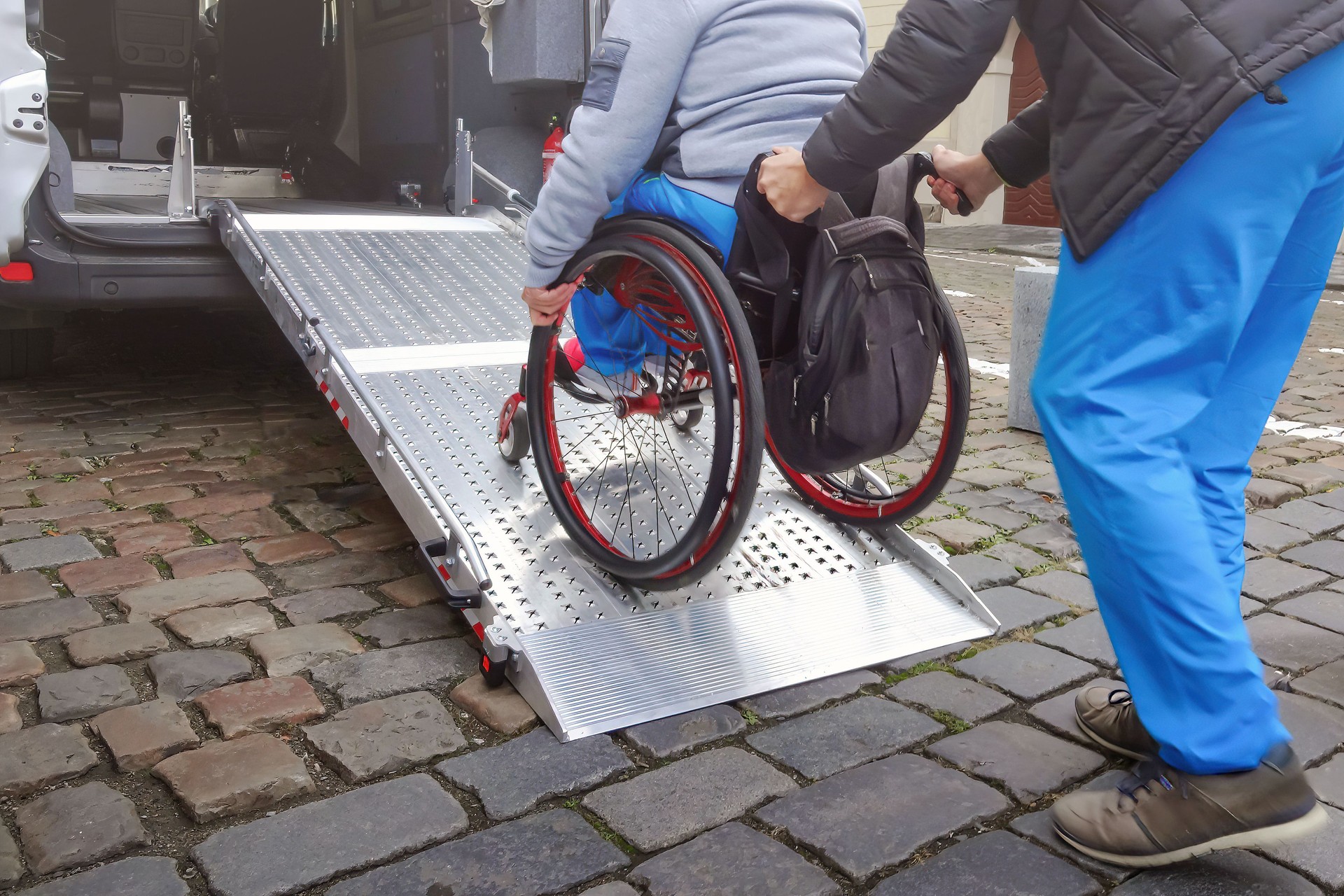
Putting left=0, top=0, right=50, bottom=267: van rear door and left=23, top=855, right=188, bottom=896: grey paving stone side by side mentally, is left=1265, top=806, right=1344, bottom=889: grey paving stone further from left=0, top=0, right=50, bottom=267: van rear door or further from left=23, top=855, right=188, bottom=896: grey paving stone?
left=0, top=0, right=50, bottom=267: van rear door

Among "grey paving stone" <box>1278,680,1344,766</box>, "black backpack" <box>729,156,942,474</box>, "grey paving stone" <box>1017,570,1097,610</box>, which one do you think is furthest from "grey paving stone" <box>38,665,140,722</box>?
"grey paving stone" <box>1278,680,1344,766</box>

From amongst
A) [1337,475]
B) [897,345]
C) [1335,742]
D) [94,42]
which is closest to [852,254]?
[897,345]

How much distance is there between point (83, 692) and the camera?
2322 mm

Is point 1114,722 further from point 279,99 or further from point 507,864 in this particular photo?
point 279,99

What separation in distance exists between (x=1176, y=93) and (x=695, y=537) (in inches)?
44.5

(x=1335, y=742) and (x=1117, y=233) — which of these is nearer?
(x=1117, y=233)

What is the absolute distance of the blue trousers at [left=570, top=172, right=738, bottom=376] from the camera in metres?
2.34

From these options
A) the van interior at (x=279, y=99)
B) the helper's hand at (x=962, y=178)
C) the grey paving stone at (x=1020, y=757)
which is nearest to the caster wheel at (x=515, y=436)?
the helper's hand at (x=962, y=178)

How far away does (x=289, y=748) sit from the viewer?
2.15 meters

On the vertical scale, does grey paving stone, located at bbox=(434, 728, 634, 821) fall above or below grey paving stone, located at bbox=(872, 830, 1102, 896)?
below

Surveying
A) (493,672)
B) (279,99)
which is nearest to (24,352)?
(279,99)

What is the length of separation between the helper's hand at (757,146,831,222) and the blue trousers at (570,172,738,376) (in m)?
0.23

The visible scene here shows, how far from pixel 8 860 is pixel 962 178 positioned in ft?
6.66

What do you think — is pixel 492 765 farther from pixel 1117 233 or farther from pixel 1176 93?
pixel 1176 93
